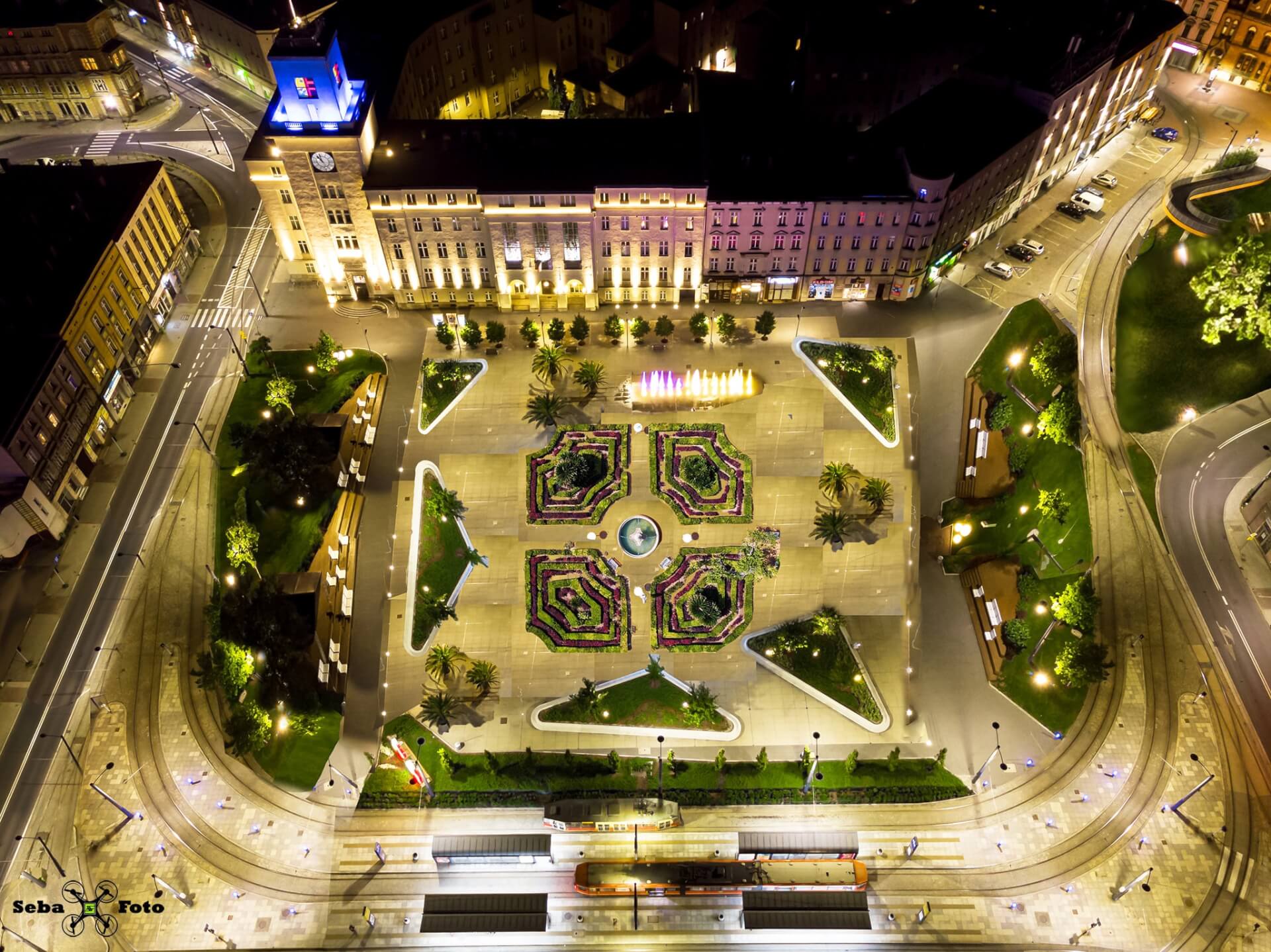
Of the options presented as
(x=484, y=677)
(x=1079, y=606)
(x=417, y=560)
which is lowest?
(x=484, y=677)

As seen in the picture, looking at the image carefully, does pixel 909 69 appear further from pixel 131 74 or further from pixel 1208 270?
pixel 131 74

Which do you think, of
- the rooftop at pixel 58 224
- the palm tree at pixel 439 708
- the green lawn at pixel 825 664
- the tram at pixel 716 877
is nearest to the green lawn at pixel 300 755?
the palm tree at pixel 439 708

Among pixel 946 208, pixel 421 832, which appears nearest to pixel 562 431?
pixel 421 832

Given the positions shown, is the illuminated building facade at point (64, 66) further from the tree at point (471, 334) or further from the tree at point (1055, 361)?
the tree at point (1055, 361)

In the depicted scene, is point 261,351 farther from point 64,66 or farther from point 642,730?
point 64,66

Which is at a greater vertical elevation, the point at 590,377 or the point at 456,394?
the point at 590,377

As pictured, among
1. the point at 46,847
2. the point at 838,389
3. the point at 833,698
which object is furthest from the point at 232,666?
the point at 838,389

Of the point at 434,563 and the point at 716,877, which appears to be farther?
the point at 434,563
